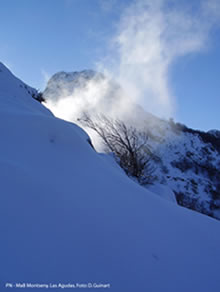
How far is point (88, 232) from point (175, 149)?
23992 mm

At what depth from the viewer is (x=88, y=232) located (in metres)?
0.94

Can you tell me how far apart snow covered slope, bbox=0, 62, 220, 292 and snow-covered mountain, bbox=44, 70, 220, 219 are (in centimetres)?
437

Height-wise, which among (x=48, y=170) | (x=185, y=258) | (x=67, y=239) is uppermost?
(x=48, y=170)

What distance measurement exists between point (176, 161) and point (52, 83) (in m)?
34.9

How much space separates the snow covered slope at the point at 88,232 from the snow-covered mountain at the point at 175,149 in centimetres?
437

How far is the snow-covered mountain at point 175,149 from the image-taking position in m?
13.2

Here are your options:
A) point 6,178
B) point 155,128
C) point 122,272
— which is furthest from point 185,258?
point 155,128

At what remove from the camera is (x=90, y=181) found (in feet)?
4.76

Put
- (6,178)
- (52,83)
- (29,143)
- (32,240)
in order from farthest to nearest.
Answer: (52,83)
(29,143)
(6,178)
(32,240)

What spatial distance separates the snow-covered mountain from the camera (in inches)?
519

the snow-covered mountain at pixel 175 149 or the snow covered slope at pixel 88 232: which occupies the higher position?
the snow-covered mountain at pixel 175 149

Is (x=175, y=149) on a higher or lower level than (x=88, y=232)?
higher

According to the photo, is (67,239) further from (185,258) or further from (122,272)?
(185,258)

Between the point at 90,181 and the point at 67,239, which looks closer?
the point at 67,239
